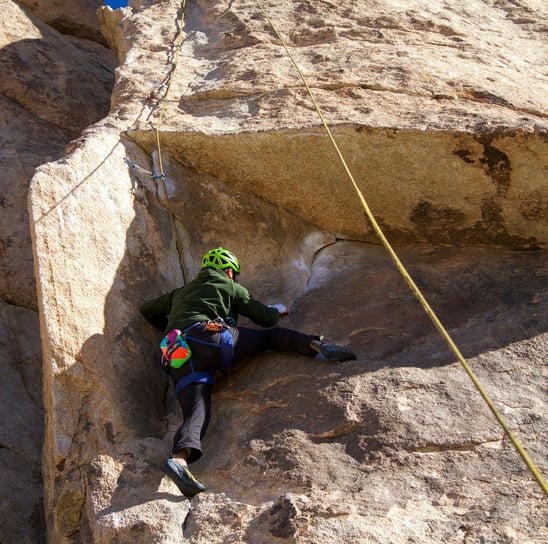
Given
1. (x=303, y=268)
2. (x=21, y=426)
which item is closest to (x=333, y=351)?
(x=303, y=268)

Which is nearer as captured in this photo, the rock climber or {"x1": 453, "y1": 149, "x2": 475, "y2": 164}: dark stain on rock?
the rock climber

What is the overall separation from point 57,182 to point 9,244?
76.7 inches

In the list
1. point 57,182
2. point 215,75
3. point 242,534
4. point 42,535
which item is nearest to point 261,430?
point 242,534

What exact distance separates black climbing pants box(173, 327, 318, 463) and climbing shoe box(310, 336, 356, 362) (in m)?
0.05

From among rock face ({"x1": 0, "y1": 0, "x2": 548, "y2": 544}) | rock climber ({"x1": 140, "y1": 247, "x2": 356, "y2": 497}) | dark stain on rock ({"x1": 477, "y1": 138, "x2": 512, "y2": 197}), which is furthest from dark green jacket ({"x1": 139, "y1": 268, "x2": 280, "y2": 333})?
dark stain on rock ({"x1": 477, "y1": 138, "x2": 512, "y2": 197})

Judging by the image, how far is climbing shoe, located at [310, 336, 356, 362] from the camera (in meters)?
4.48

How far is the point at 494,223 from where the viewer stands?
18.1 ft

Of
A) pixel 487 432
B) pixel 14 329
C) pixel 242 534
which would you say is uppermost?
pixel 487 432

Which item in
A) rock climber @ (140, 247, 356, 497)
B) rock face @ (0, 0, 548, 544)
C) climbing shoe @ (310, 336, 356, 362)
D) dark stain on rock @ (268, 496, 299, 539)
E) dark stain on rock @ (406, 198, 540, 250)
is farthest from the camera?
dark stain on rock @ (406, 198, 540, 250)

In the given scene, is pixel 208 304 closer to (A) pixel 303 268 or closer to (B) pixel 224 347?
(B) pixel 224 347

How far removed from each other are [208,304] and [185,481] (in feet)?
4.17

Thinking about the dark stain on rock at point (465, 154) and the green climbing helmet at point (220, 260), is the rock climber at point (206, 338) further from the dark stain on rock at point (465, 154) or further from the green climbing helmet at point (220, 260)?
the dark stain on rock at point (465, 154)

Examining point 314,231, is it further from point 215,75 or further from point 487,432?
point 487,432

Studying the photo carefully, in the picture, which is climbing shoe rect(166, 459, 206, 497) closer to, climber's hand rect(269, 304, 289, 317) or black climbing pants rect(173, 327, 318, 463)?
black climbing pants rect(173, 327, 318, 463)
